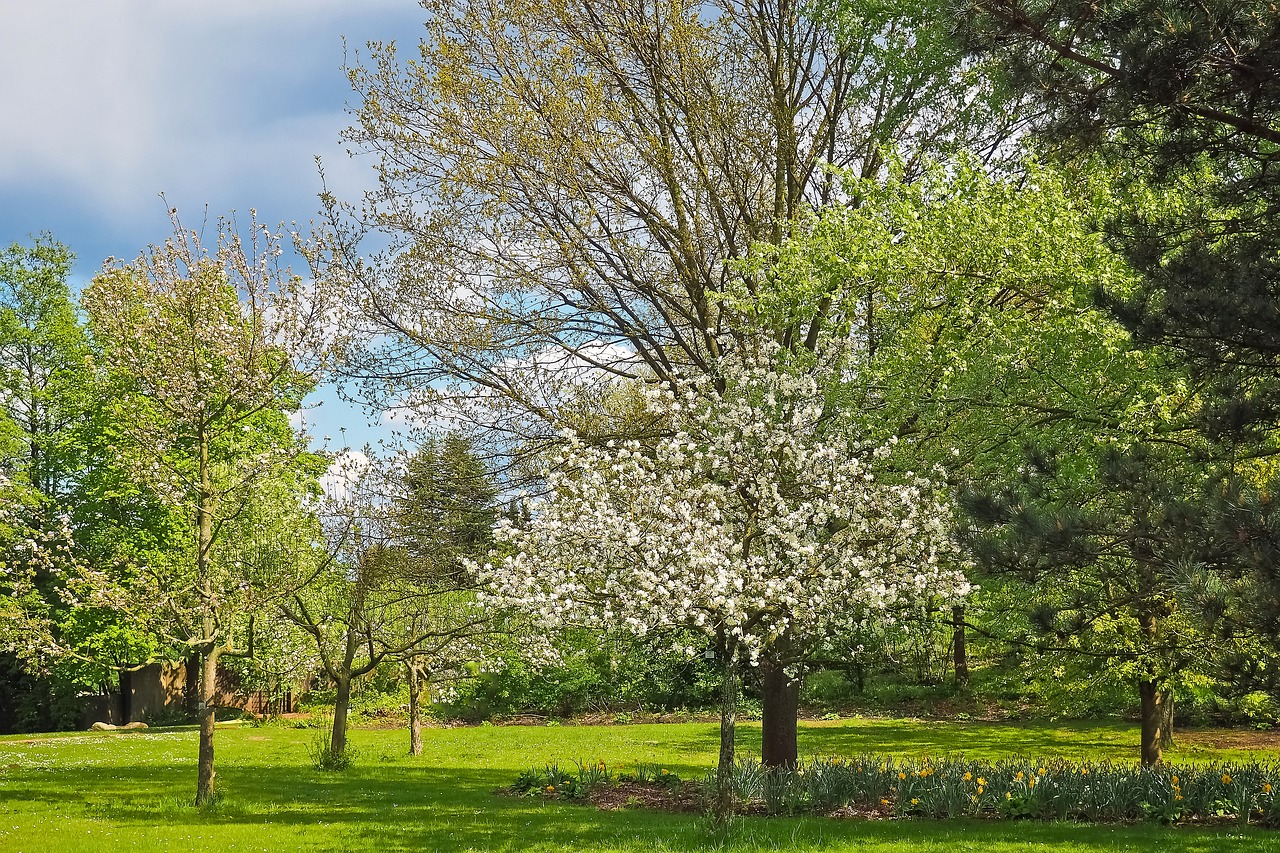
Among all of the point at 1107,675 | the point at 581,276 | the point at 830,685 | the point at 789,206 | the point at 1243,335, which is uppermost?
the point at 789,206

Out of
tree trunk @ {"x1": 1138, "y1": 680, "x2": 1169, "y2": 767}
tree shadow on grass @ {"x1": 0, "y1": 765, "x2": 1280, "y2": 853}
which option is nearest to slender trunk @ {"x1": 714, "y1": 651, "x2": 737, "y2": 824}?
tree shadow on grass @ {"x1": 0, "y1": 765, "x2": 1280, "y2": 853}

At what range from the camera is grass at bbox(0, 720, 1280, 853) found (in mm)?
9422

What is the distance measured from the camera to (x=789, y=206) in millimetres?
14969

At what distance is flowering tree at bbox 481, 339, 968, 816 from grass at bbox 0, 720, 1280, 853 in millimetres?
1838

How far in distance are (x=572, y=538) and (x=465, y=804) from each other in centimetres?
467

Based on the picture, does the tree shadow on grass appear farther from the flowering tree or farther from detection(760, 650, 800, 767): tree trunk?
detection(760, 650, 800, 767): tree trunk

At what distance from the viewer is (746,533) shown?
33.8 ft

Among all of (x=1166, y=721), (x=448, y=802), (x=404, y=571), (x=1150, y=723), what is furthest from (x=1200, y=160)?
(x=1166, y=721)

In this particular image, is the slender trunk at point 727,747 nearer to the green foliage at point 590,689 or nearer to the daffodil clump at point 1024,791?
the daffodil clump at point 1024,791

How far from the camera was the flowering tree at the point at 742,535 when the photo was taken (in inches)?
385

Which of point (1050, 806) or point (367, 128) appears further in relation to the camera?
point (367, 128)

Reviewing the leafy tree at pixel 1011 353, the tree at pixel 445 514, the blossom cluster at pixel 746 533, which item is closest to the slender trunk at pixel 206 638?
the tree at pixel 445 514

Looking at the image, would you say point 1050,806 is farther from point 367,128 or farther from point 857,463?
point 367,128

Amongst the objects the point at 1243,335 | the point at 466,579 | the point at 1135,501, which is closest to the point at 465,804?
the point at 466,579
